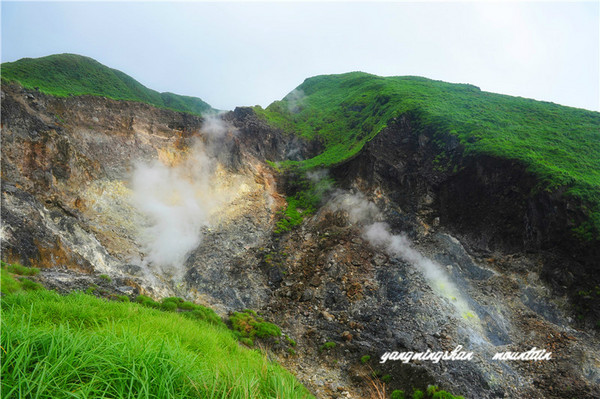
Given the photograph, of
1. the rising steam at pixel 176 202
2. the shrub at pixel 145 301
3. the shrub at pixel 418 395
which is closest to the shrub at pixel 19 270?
the shrub at pixel 145 301

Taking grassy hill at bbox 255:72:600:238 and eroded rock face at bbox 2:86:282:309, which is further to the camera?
grassy hill at bbox 255:72:600:238

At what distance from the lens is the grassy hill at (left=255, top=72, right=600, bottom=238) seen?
20297 mm

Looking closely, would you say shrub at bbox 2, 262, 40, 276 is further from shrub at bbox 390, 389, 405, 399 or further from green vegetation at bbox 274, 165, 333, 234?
green vegetation at bbox 274, 165, 333, 234

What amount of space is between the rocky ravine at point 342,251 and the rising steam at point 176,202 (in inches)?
18.2

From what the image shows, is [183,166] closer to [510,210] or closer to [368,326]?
[368,326]

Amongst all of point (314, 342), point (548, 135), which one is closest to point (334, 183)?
point (314, 342)

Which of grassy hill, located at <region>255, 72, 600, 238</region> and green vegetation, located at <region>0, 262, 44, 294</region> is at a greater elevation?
grassy hill, located at <region>255, 72, 600, 238</region>

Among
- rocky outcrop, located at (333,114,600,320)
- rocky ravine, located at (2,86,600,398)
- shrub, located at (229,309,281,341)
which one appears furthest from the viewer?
rocky outcrop, located at (333,114,600,320)

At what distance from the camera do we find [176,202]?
81.5 feet

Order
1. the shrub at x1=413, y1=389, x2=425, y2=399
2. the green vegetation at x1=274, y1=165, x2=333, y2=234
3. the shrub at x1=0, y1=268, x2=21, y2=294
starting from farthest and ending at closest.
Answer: the green vegetation at x1=274, y1=165, x2=333, y2=234 → the shrub at x1=413, y1=389, x2=425, y2=399 → the shrub at x1=0, y1=268, x2=21, y2=294

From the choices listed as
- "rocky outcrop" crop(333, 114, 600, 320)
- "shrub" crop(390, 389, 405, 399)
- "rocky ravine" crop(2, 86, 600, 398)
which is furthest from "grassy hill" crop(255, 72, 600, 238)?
"shrub" crop(390, 389, 405, 399)

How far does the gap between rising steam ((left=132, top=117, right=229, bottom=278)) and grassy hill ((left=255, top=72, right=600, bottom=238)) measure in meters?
11.8

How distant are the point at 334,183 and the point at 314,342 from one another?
16609 millimetres

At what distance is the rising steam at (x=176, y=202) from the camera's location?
20.8 metres
